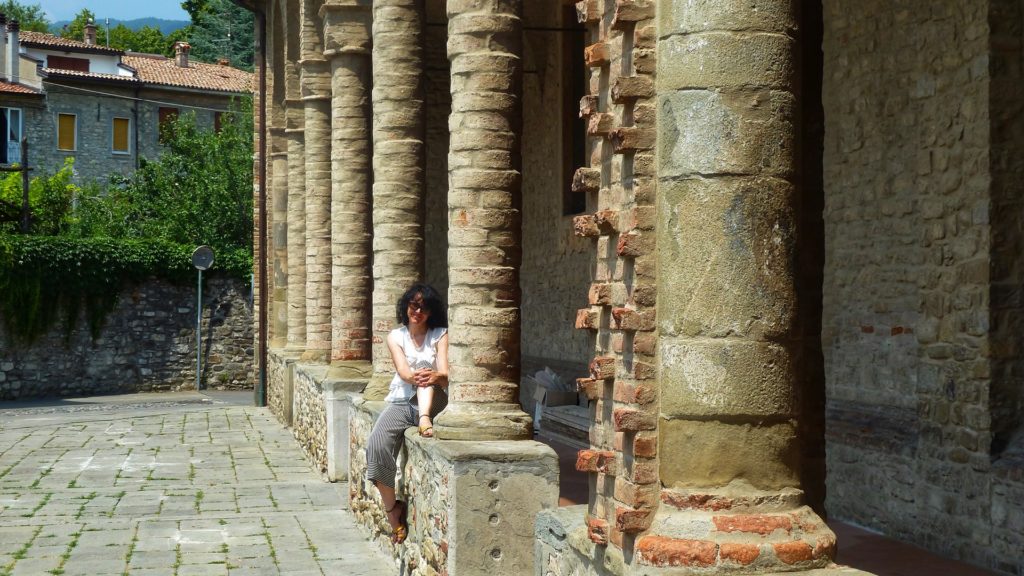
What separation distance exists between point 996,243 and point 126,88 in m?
41.8

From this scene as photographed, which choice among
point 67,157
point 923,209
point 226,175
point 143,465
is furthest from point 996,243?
point 67,157

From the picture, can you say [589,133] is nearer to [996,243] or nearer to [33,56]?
[996,243]

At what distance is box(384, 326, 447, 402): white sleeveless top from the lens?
8359 millimetres

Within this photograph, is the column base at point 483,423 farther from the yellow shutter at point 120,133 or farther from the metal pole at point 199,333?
the yellow shutter at point 120,133

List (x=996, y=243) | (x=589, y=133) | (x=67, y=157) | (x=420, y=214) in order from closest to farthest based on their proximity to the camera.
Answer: (x=589, y=133), (x=996, y=243), (x=420, y=214), (x=67, y=157)

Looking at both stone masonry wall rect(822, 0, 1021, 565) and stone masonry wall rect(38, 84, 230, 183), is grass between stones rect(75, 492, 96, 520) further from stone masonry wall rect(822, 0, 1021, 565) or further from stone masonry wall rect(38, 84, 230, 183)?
stone masonry wall rect(38, 84, 230, 183)

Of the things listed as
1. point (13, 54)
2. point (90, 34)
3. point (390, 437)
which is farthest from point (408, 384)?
point (90, 34)

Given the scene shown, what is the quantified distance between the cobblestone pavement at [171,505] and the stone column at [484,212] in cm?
196

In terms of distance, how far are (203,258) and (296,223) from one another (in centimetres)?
1112

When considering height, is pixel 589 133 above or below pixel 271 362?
above

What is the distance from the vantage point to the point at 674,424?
13.8 ft

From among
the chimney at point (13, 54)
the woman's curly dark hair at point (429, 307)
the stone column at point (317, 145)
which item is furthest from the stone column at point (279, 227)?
the chimney at point (13, 54)

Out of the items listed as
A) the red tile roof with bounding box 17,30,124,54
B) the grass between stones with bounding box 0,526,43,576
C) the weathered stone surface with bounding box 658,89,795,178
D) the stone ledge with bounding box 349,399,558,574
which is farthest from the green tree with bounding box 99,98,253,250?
the weathered stone surface with bounding box 658,89,795,178

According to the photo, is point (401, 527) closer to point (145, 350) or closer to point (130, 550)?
point (130, 550)
